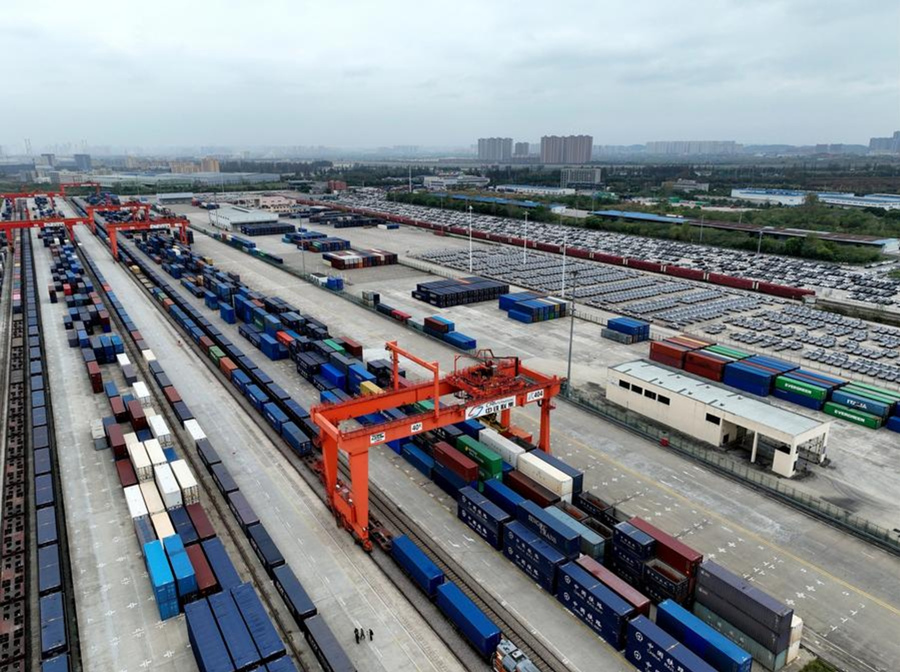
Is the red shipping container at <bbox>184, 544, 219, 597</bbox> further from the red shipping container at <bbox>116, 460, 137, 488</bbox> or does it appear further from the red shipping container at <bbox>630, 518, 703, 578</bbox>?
the red shipping container at <bbox>630, 518, 703, 578</bbox>

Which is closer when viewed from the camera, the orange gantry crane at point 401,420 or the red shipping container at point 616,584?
the red shipping container at point 616,584

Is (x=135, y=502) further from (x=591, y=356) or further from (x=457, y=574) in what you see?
(x=591, y=356)

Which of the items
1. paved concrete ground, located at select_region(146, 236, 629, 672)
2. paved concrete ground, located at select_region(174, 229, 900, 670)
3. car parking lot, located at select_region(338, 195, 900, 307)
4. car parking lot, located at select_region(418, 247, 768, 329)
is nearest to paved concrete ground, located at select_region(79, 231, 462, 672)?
paved concrete ground, located at select_region(146, 236, 629, 672)

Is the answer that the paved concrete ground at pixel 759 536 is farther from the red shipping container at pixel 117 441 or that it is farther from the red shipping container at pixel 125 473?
the red shipping container at pixel 117 441

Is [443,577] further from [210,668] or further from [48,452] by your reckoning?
[48,452]

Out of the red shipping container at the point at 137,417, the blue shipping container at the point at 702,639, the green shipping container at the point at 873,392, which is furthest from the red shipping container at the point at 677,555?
the red shipping container at the point at 137,417
